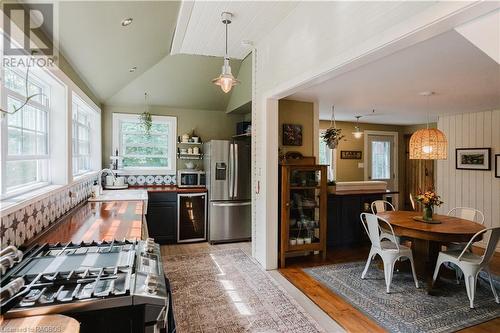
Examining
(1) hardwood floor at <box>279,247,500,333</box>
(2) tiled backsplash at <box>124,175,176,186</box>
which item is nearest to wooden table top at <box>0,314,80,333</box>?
(1) hardwood floor at <box>279,247,500,333</box>

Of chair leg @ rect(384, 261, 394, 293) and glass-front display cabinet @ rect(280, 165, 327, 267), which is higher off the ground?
glass-front display cabinet @ rect(280, 165, 327, 267)

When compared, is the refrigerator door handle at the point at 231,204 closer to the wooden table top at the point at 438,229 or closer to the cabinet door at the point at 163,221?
the cabinet door at the point at 163,221

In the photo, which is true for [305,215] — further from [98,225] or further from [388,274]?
[98,225]

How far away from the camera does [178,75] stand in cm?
473

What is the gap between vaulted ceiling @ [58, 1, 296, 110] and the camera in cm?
236

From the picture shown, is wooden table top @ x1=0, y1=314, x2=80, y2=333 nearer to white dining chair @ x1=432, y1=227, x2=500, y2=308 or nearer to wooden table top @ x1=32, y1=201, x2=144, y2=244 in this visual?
wooden table top @ x1=32, y1=201, x2=144, y2=244

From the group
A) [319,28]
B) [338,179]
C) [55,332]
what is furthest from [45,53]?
[338,179]

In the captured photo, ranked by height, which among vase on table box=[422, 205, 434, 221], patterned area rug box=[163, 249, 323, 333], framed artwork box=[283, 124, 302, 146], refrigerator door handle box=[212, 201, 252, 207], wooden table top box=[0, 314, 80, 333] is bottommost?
patterned area rug box=[163, 249, 323, 333]

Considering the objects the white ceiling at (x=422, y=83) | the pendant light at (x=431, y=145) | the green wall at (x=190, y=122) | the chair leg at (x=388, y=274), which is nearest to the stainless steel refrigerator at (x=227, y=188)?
the green wall at (x=190, y=122)

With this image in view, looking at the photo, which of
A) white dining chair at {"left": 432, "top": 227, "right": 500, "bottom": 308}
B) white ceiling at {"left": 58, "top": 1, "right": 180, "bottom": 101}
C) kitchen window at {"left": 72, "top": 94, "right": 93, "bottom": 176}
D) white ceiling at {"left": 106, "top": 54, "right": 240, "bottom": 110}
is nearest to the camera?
white ceiling at {"left": 58, "top": 1, "right": 180, "bottom": 101}

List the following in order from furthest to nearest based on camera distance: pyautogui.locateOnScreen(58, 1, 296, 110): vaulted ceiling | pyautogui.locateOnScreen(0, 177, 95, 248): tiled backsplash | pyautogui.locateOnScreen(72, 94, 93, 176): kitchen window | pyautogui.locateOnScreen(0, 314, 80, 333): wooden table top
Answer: pyautogui.locateOnScreen(72, 94, 93, 176): kitchen window, pyautogui.locateOnScreen(58, 1, 296, 110): vaulted ceiling, pyautogui.locateOnScreen(0, 177, 95, 248): tiled backsplash, pyautogui.locateOnScreen(0, 314, 80, 333): wooden table top

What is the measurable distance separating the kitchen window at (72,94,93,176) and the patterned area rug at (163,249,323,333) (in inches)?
69.5

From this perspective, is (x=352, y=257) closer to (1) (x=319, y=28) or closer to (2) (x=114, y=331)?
(1) (x=319, y=28)

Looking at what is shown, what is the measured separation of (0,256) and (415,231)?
352 cm
